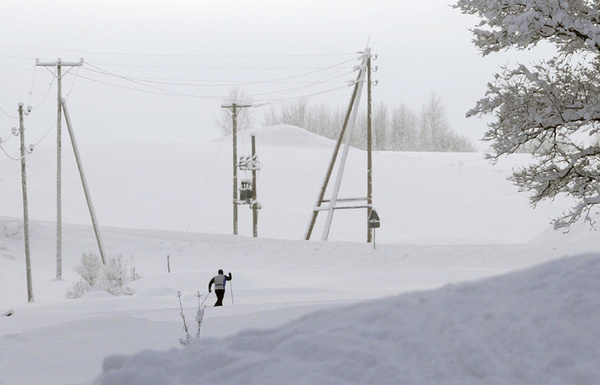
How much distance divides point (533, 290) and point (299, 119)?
91841mm

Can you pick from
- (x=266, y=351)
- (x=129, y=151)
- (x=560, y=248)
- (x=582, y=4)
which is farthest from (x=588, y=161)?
(x=129, y=151)

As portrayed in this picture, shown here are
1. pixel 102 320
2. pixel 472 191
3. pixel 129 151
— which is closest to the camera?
pixel 102 320

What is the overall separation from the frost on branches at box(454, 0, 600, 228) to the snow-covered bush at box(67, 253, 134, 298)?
1096 cm

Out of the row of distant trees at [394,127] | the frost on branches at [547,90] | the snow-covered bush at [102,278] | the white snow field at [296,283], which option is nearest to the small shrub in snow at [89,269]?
the snow-covered bush at [102,278]

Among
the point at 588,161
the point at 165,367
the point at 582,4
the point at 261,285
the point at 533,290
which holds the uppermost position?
the point at 582,4

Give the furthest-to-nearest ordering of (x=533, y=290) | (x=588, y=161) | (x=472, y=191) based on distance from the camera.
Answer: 1. (x=472, y=191)
2. (x=588, y=161)
3. (x=533, y=290)

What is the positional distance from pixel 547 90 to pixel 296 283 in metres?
10.4

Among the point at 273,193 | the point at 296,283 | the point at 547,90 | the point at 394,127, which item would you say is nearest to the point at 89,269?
the point at 296,283

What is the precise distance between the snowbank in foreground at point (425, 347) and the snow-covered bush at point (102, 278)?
40.4 ft

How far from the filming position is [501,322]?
6266 mm

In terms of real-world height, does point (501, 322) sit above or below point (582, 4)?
below

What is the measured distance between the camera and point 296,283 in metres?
19.6

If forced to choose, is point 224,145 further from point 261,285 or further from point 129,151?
point 261,285

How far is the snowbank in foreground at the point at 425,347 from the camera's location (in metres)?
5.55
